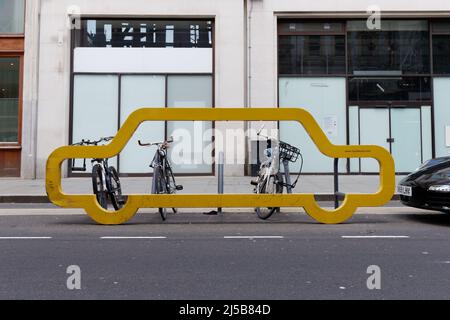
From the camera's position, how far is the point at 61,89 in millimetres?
14352

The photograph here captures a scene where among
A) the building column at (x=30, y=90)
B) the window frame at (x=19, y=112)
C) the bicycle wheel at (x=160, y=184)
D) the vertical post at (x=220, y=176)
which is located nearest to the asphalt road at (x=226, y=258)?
the bicycle wheel at (x=160, y=184)

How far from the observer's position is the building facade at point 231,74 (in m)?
14.4

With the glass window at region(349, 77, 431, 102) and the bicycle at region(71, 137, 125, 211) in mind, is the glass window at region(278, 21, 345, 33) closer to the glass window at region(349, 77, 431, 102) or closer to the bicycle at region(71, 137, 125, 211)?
the glass window at region(349, 77, 431, 102)

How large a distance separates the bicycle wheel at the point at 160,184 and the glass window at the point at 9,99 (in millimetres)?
9074

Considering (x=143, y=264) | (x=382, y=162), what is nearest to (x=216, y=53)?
(x=382, y=162)

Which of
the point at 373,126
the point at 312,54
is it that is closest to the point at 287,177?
the point at 373,126

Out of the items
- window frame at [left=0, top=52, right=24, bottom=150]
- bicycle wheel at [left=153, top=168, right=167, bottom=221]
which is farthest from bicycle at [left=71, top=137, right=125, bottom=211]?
window frame at [left=0, top=52, right=24, bottom=150]

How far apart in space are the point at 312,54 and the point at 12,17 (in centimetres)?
1016

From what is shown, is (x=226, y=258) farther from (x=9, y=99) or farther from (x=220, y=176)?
(x=9, y=99)

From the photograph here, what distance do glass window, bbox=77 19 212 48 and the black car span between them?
957 cm

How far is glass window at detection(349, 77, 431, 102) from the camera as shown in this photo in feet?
49.9

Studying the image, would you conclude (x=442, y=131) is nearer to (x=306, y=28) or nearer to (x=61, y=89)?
(x=306, y=28)

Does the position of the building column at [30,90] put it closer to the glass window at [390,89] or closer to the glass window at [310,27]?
the glass window at [310,27]

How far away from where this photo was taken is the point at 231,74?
14609 mm
